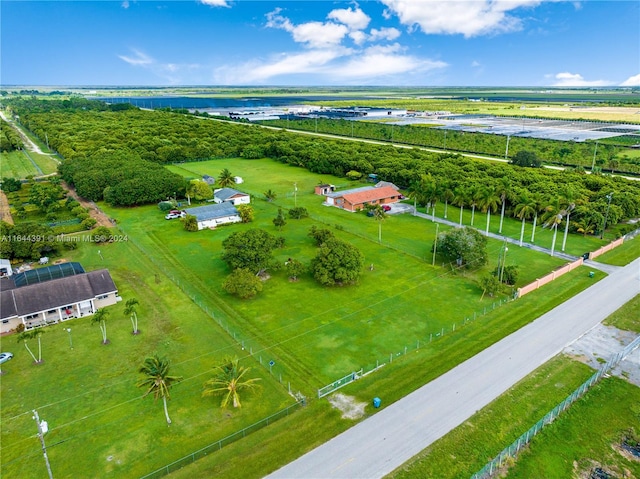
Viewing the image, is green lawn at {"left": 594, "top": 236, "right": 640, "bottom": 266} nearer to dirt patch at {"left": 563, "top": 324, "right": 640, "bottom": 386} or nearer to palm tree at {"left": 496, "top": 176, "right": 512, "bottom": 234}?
palm tree at {"left": 496, "top": 176, "right": 512, "bottom": 234}

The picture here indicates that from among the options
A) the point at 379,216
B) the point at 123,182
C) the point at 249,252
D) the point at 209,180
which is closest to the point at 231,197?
the point at 209,180

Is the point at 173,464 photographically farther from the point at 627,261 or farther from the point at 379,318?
the point at 627,261

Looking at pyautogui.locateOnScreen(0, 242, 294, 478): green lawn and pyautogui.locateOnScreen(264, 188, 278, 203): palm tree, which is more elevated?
pyautogui.locateOnScreen(264, 188, 278, 203): palm tree

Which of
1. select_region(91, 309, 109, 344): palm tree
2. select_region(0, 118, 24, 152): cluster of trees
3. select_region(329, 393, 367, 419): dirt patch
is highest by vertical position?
select_region(0, 118, 24, 152): cluster of trees

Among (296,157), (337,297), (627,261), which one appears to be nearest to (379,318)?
(337,297)

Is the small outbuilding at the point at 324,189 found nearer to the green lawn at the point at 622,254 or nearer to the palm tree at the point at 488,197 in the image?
the palm tree at the point at 488,197

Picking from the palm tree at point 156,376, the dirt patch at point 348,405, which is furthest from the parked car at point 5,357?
the dirt patch at point 348,405

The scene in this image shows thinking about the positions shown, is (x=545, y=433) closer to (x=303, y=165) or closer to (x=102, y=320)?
(x=102, y=320)

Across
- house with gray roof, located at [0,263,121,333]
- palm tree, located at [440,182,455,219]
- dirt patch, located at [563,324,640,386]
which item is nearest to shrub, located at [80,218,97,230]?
house with gray roof, located at [0,263,121,333]
